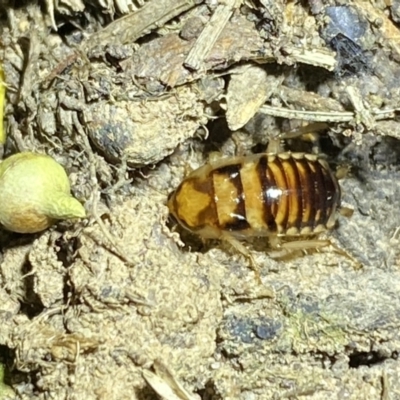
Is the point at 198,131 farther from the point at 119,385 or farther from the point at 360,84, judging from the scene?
the point at 119,385

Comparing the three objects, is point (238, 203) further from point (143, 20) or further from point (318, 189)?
point (143, 20)

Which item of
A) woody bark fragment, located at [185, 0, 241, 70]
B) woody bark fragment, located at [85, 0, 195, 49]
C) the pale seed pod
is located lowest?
the pale seed pod

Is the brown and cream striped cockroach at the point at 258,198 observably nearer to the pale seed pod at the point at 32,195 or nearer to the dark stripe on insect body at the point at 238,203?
the dark stripe on insect body at the point at 238,203

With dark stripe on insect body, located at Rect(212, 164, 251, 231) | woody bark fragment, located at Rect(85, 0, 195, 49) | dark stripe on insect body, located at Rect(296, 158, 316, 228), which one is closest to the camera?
woody bark fragment, located at Rect(85, 0, 195, 49)

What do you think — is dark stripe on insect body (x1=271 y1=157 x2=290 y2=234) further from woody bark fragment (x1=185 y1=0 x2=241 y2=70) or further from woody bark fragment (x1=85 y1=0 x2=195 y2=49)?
woody bark fragment (x1=85 y1=0 x2=195 y2=49)

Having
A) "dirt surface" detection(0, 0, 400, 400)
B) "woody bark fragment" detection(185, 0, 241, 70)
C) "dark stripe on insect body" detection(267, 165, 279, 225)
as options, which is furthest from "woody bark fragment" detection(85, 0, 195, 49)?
"dark stripe on insect body" detection(267, 165, 279, 225)

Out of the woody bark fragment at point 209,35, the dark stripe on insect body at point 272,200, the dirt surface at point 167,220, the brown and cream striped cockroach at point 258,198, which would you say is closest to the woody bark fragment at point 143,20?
the dirt surface at point 167,220

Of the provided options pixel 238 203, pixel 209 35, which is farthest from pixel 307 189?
pixel 209 35
